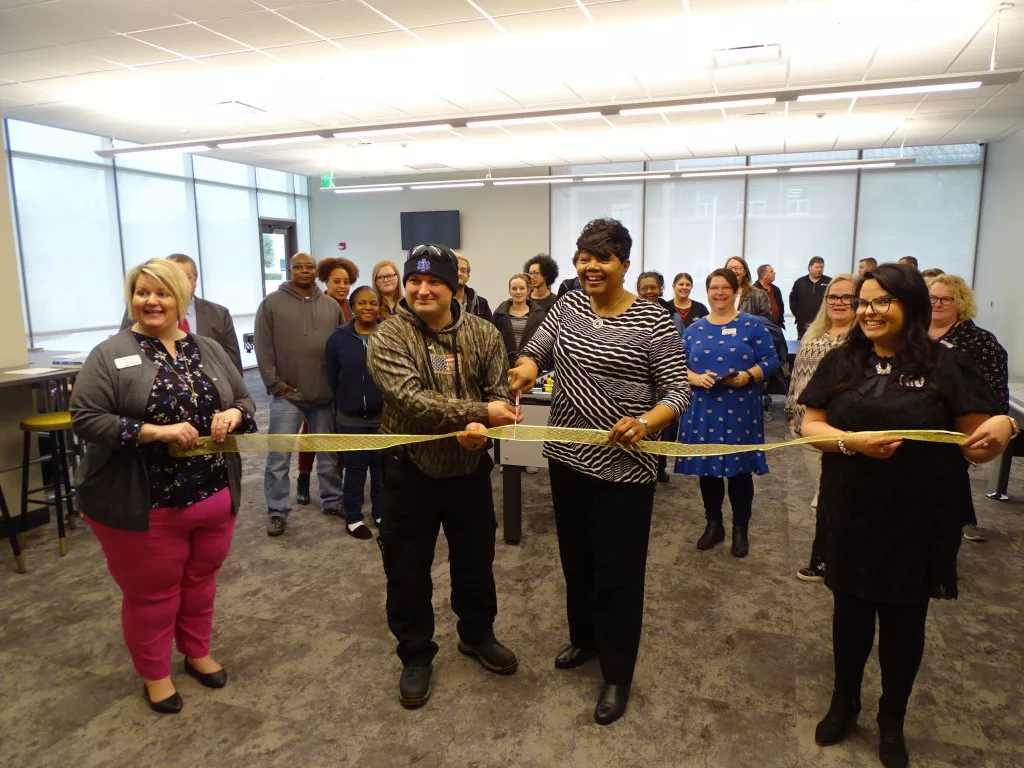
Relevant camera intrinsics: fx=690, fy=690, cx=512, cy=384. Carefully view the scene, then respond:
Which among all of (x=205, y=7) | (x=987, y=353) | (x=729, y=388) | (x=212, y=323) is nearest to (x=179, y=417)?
(x=212, y=323)

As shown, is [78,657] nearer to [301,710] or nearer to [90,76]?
[301,710]

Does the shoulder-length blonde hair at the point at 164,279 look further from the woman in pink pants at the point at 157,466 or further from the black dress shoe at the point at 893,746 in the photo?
the black dress shoe at the point at 893,746

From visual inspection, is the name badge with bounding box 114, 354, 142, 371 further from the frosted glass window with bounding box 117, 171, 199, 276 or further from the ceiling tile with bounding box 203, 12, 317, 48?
the frosted glass window with bounding box 117, 171, 199, 276

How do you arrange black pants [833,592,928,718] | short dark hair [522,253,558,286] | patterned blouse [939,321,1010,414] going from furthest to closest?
short dark hair [522,253,558,286] < patterned blouse [939,321,1010,414] < black pants [833,592,928,718]

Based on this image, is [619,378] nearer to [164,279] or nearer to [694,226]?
[164,279]

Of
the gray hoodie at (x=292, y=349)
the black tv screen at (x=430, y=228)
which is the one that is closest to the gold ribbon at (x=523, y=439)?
the gray hoodie at (x=292, y=349)

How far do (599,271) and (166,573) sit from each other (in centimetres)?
176

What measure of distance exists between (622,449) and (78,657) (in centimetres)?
234

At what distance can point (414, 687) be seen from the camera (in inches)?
95.2

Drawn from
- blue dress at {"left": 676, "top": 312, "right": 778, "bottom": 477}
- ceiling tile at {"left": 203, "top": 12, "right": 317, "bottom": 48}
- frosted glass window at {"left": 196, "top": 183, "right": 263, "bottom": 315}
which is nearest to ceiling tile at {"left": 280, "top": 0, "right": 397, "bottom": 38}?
ceiling tile at {"left": 203, "top": 12, "right": 317, "bottom": 48}

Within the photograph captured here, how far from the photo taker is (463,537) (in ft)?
8.09

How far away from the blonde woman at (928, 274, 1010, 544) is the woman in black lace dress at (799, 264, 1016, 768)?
5.41ft

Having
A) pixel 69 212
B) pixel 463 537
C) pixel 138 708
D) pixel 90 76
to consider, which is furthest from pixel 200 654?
A: pixel 69 212

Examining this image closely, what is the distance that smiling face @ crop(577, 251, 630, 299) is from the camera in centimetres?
220
